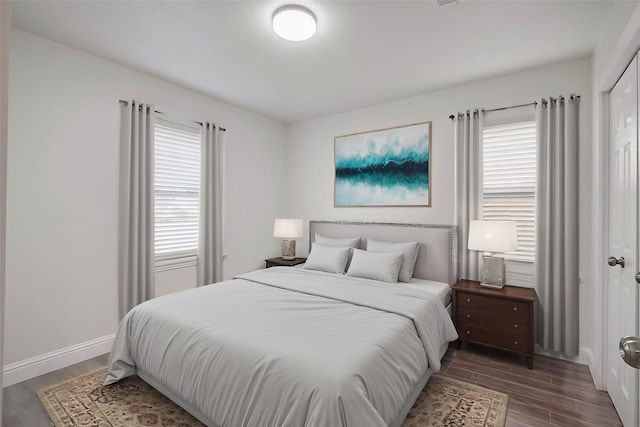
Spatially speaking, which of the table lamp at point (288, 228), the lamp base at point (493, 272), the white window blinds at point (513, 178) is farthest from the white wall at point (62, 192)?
the white window blinds at point (513, 178)

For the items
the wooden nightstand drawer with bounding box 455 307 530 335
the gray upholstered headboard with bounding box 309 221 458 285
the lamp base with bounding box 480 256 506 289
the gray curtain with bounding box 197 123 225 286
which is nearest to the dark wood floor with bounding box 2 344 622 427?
the wooden nightstand drawer with bounding box 455 307 530 335

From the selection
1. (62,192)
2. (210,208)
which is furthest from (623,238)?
(62,192)

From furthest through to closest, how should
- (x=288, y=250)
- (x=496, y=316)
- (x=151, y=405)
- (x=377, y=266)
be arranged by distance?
1. (x=288, y=250)
2. (x=377, y=266)
3. (x=496, y=316)
4. (x=151, y=405)

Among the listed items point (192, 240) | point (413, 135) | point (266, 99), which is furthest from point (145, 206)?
point (413, 135)

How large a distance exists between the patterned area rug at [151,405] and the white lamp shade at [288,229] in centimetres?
229

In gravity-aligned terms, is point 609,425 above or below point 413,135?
below

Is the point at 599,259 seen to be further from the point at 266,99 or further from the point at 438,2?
the point at 266,99

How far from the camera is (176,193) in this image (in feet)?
11.7

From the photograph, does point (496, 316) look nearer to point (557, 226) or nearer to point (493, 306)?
point (493, 306)

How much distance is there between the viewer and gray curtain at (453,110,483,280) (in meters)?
3.29

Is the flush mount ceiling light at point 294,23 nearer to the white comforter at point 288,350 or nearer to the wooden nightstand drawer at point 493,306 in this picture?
the white comforter at point 288,350

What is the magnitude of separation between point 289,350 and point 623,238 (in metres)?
2.18

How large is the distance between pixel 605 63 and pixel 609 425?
2.43m

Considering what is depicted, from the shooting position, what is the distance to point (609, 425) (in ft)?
6.60
